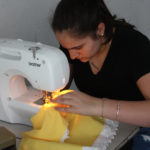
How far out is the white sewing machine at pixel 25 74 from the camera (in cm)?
107

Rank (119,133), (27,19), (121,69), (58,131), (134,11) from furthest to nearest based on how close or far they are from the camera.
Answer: (134,11)
(27,19)
(121,69)
(119,133)
(58,131)

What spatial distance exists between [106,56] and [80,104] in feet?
1.04

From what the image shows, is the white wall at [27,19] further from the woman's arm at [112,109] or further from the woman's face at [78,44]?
the woman's arm at [112,109]

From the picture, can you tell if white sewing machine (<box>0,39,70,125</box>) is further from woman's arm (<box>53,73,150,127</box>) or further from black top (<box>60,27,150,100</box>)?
black top (<box>60,27,150,100</box>)

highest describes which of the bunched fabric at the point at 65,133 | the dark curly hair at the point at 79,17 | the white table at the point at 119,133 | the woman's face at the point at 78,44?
the dark curly hair at the point at 79,17

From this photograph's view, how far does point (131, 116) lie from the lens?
1116 mm

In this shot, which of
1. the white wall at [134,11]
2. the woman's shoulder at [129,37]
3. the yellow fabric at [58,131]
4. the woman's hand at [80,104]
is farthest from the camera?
the white wall at [134,11]

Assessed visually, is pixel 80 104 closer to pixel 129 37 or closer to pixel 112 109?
pixel 112 109

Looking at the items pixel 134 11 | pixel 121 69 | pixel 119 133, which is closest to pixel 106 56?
pixel 121 69

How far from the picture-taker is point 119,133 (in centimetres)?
118

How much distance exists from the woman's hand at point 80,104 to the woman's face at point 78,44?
0.18 metres

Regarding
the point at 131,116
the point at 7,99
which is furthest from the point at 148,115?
the point at 7,99

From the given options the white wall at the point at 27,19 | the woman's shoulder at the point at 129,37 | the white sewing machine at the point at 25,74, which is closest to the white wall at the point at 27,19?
the white wall at the point at 27,19

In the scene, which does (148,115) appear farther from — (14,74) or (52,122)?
(14,74)
